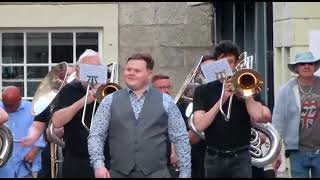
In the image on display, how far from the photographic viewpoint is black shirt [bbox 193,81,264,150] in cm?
720

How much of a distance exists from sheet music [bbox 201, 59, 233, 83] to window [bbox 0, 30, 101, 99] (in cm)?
557

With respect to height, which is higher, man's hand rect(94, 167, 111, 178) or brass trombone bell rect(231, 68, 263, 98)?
brass trombone bell rect(231, 68, 263, 98)

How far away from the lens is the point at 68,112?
730 cm

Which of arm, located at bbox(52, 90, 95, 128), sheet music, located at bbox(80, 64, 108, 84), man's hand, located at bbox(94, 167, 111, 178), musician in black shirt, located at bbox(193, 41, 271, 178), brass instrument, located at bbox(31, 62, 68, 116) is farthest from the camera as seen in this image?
brass instrument, located at bbox(31, 62, 68, 116)

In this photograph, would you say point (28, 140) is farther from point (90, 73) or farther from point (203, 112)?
point (203, 112)

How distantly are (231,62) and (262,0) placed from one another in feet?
12.0

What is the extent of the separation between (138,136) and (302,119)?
93.2 inches

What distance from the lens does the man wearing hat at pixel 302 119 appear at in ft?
27.0

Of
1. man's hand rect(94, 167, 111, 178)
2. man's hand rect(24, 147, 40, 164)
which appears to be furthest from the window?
man's hand rect(94, 167, 111, 178)

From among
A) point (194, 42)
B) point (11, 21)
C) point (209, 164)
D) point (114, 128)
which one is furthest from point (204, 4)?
point (114, 128)

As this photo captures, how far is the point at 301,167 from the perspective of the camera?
8.27m

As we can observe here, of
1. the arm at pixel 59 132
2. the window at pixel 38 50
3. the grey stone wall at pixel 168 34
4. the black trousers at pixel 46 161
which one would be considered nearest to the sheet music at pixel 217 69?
the arm at pixel 59 132

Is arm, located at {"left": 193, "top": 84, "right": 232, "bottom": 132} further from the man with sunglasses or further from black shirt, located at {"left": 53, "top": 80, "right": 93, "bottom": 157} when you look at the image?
the man with sunglasses

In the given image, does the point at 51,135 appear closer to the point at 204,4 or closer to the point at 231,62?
the point at 231,62
